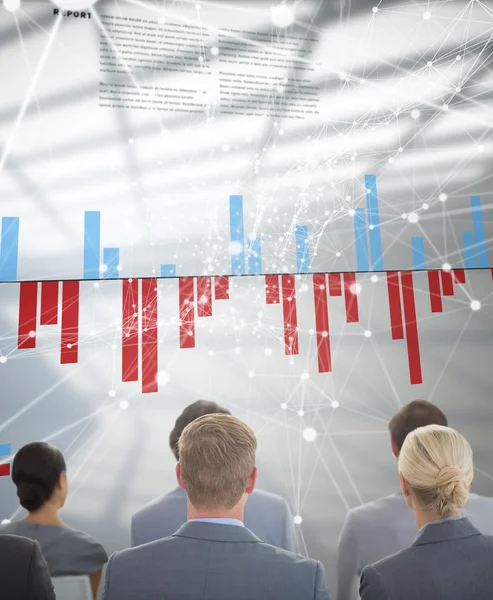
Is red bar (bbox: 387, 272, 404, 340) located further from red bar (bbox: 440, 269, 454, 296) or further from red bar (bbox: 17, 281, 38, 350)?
red bar (bbox: 17, 281, 38, 350)

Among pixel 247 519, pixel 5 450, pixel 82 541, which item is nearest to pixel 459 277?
pixel 247 519

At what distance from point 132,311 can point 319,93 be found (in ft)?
4.27

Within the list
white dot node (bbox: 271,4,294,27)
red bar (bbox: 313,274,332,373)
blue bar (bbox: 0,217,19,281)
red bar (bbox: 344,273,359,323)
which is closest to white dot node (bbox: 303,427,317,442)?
red bar (bbox: 313,274,332,373)

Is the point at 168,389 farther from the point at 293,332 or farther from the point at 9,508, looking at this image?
the point at 9,508

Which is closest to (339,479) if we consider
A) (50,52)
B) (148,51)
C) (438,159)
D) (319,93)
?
(438,159)

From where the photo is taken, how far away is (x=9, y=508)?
5.59 ft

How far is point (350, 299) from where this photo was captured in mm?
2109

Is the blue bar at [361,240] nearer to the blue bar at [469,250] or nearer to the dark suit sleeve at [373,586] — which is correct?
the blue bar at [469,250]

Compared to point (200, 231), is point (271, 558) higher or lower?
lower

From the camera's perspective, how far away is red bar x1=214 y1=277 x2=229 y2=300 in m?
1.99

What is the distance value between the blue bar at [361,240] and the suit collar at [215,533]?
4.39 ft

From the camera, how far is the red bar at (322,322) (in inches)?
80.1

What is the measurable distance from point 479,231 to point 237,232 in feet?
3.90

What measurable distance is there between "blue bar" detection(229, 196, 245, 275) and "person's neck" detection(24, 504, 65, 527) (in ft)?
3.84
